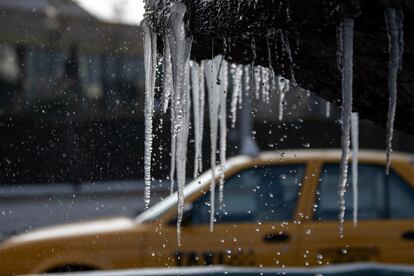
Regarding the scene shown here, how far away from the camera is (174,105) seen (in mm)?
3242

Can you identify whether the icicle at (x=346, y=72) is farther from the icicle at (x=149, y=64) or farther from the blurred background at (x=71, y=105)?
the blurred background at (x=71, y=105)

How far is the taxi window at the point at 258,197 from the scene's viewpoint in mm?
5805

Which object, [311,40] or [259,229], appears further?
[259,229]

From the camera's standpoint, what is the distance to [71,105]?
800 inches

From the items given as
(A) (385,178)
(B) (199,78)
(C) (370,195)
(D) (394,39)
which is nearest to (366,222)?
(C) (370,195)

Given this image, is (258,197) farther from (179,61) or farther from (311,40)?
(311,40)

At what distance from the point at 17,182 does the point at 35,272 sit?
47.0 ft

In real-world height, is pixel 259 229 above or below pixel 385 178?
below

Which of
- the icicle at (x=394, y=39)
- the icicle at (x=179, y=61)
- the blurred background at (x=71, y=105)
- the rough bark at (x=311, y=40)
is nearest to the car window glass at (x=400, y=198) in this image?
the rough bark at (x=311, y=40)

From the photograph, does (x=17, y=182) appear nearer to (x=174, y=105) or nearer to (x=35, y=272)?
(x=35, y=272)

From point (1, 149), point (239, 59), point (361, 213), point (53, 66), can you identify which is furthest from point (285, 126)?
point (239, 59)

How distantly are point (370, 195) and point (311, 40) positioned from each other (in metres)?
3.54

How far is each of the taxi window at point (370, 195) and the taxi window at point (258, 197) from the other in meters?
0.20

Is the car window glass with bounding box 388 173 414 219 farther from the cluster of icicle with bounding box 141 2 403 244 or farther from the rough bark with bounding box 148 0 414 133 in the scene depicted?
the rough bark with bounding box 148 0 414 133
